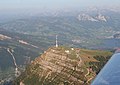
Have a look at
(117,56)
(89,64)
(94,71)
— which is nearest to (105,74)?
(117,56)

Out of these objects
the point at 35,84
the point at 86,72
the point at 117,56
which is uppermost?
the point at 117,56

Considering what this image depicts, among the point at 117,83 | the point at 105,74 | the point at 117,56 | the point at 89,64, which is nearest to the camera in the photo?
the point at 117,83

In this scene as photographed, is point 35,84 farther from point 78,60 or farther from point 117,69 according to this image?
point 117,69

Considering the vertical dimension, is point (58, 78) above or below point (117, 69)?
below

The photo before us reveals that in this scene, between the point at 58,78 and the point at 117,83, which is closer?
the point at 117,83

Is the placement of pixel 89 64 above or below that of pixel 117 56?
below

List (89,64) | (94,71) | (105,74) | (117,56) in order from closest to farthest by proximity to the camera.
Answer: (105,74)
(117,56)
(94,71)
(89,64)

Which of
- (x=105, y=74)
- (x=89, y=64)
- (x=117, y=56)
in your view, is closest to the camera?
(x=105, y=74)

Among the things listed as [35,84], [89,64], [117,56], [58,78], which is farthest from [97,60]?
[117,56]

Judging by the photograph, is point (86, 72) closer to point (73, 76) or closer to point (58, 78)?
point (73, 76)
